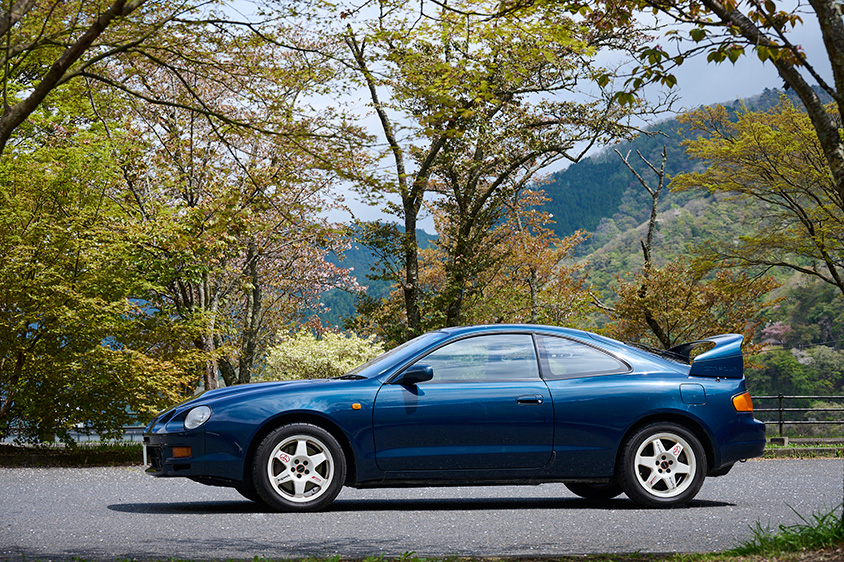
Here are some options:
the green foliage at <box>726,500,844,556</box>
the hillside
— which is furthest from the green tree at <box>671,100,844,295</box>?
the hillside

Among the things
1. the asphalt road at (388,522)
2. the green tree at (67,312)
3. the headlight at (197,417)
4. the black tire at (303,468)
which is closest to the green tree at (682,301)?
the green tree at (67,312)

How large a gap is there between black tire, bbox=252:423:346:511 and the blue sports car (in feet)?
0.04

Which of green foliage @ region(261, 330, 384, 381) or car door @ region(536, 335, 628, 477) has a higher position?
green foliage @ region(261, 330, 384, 381)

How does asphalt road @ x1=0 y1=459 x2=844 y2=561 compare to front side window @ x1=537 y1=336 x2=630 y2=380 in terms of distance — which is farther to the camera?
front side window @ x1=537 y1=336 x2=630 y2=380

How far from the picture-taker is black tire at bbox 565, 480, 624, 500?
309 inches

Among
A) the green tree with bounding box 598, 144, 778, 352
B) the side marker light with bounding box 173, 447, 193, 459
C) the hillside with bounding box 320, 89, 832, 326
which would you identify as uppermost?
the hillside with bounding box 320, 89, 832, 326

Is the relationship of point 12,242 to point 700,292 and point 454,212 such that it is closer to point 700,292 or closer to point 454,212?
point 454,212

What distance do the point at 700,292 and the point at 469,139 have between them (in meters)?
12.4

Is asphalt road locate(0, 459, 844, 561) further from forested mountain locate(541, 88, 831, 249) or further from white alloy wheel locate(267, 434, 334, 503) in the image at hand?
forested mountain locate(541, 88, 831, 249)

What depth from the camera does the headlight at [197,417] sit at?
690 cm

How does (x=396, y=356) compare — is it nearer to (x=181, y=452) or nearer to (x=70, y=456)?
(x=181, y=452)

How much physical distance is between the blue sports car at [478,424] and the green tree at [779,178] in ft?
64.0

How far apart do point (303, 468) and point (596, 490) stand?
9.81 ft

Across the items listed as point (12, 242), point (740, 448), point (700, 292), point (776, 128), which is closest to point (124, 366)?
point (12, 242)
